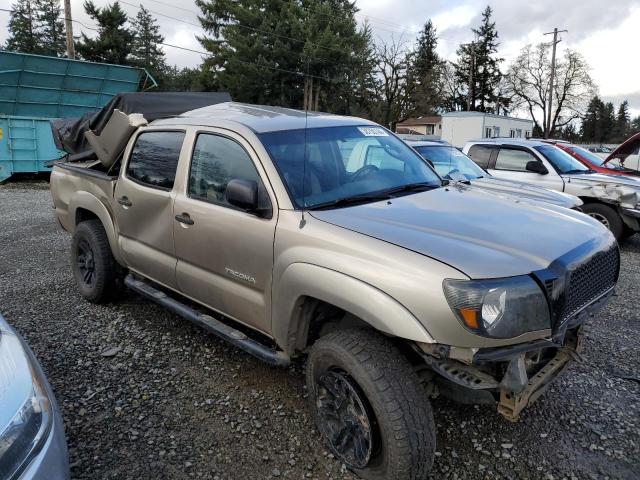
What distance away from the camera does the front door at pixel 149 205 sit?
12.3 ft

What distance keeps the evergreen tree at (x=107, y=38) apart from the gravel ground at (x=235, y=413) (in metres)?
40.1

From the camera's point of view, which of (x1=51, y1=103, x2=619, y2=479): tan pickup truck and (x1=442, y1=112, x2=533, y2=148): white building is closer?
(x1=51, y1=103, x2=619, y2=479): tan pickup truck

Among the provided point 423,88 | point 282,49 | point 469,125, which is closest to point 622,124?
point 423,88

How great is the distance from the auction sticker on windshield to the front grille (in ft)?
5.96

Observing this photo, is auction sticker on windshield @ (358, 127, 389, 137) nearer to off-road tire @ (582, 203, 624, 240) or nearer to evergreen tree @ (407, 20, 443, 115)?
off-road tire @ (582, 203, 624, 240)

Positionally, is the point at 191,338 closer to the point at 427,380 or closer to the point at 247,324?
the point at 247,324

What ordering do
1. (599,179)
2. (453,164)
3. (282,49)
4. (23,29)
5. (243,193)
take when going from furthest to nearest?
(23,29) → (282,49) → (599,179) → (453,164) → (243,193)

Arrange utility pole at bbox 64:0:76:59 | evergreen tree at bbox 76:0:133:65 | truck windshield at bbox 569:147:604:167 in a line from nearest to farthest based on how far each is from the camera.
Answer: truck windshield at bbox 569:147:604:167 → utility pole at bbox 64:0:76:59 → evergreen tree at bbox 76:0:133:65

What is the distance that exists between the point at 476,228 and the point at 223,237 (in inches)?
60.2

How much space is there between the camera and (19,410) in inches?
66.9

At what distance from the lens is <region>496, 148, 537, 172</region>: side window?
28.9 ft

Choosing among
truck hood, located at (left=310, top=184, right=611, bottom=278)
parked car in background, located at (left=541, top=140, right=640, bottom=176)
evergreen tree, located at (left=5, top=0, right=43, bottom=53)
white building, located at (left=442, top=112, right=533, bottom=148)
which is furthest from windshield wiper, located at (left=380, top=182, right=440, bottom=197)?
evergreen tree, located at (left=5, top=0, right=43, bottom=53)

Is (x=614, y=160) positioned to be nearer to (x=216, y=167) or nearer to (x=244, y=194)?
(x=216, y=167)

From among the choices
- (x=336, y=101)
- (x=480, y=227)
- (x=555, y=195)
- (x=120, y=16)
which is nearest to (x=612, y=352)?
(x=480, y=227)
